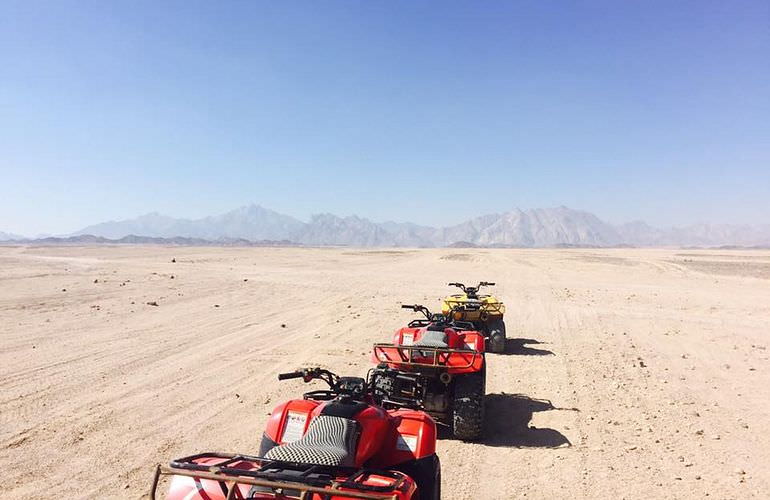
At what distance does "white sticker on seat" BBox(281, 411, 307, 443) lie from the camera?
3.98 meters

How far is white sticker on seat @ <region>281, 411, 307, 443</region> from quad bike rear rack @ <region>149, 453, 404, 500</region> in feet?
2.87

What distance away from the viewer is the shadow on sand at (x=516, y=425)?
6.66 meters

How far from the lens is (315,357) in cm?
1102

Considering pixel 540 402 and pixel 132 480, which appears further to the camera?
pixel 540 402

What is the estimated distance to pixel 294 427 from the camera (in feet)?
13.2

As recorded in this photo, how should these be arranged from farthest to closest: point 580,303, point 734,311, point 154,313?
point 580,303 < point 734,311 < point 154,313

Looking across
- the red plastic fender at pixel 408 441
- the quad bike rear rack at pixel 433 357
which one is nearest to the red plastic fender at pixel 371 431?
the red plastic fender at pixel 408 441

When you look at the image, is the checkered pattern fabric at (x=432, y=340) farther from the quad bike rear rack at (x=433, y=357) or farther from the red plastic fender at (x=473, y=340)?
the red plastic fender at (x=473, y=340)

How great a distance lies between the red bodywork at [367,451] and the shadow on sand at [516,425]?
288 centimetres

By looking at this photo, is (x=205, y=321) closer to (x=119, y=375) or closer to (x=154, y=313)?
(x=154, y=313)

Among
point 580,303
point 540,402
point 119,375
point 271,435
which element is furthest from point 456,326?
point 580,303

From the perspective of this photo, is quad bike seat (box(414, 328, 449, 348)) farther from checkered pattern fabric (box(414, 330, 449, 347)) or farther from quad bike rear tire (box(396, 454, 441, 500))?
quad bike rear tire (box(396, 454, 441, 500))

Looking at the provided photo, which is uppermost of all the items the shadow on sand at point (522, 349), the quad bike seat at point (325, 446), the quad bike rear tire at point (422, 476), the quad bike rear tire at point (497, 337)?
the quad bike seat at point (325, 446)

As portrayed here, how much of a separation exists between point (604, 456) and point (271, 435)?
4.30 meters
